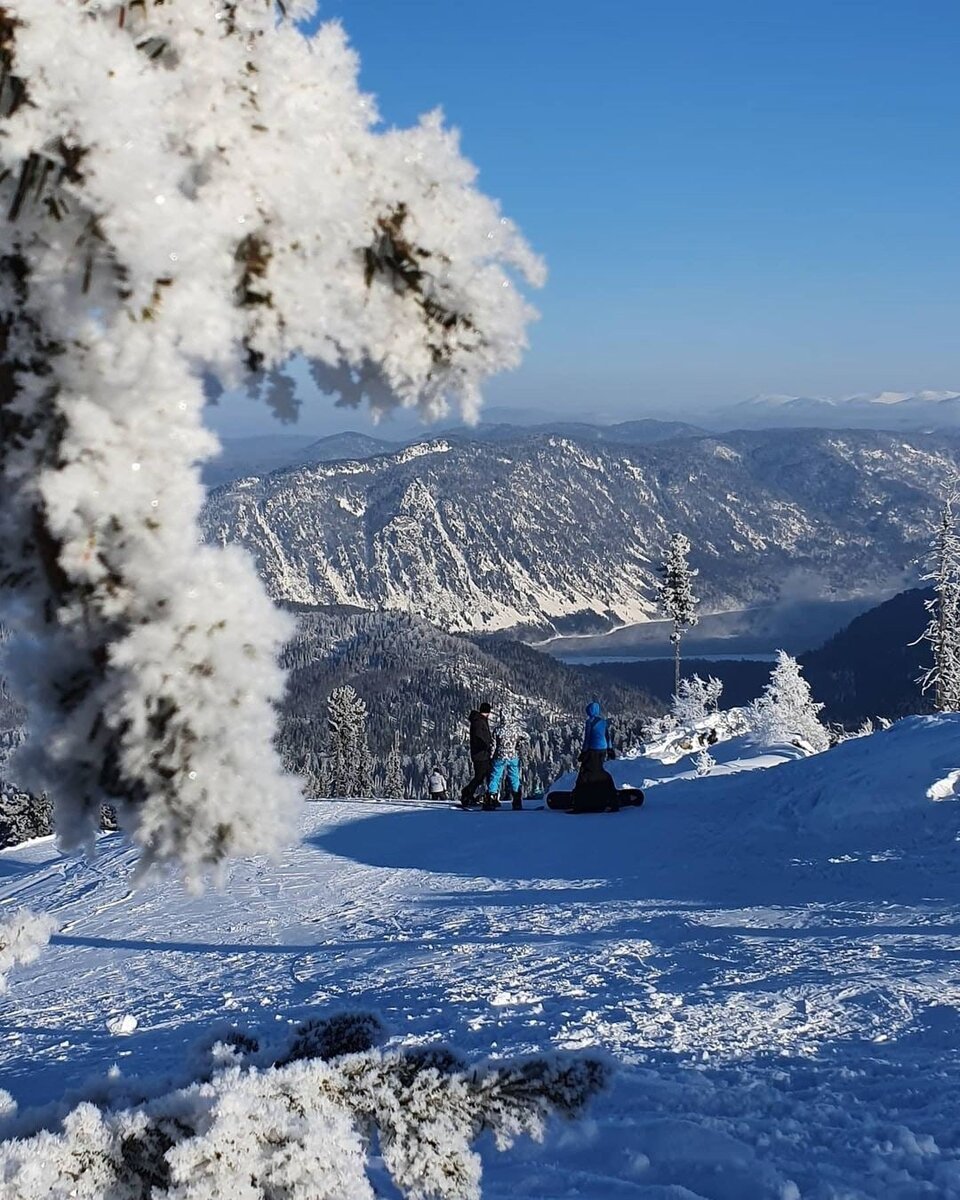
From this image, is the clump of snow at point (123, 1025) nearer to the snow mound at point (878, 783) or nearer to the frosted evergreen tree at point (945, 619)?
the snow mound at point (878, 783)

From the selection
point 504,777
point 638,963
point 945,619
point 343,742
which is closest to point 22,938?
point 638,963

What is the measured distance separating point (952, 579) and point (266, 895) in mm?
47803

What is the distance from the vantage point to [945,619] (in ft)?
169

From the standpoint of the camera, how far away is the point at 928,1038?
21.2 ft

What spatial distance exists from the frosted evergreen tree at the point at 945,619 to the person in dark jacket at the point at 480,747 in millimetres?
37934

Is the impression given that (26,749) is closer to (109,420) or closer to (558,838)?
(109,420)

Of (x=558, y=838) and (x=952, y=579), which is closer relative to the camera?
(x=558, y=838)

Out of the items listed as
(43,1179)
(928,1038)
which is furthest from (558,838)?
(43,1179)

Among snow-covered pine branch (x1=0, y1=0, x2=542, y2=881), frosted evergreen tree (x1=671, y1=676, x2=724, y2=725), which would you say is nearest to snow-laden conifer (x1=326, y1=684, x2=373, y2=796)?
frosted evergreen tree (x1=671, y1=676, x2=724, y2=725)

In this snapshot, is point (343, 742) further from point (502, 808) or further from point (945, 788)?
point (945, 788)

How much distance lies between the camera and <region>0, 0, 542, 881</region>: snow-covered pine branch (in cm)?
183

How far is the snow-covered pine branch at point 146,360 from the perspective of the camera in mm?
1830

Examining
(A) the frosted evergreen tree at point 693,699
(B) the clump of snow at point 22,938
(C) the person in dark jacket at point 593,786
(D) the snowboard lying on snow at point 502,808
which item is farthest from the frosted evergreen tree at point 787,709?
(B) the clump of snow at point 22,938

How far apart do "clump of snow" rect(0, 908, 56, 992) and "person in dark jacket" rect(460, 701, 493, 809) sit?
52.2ft
